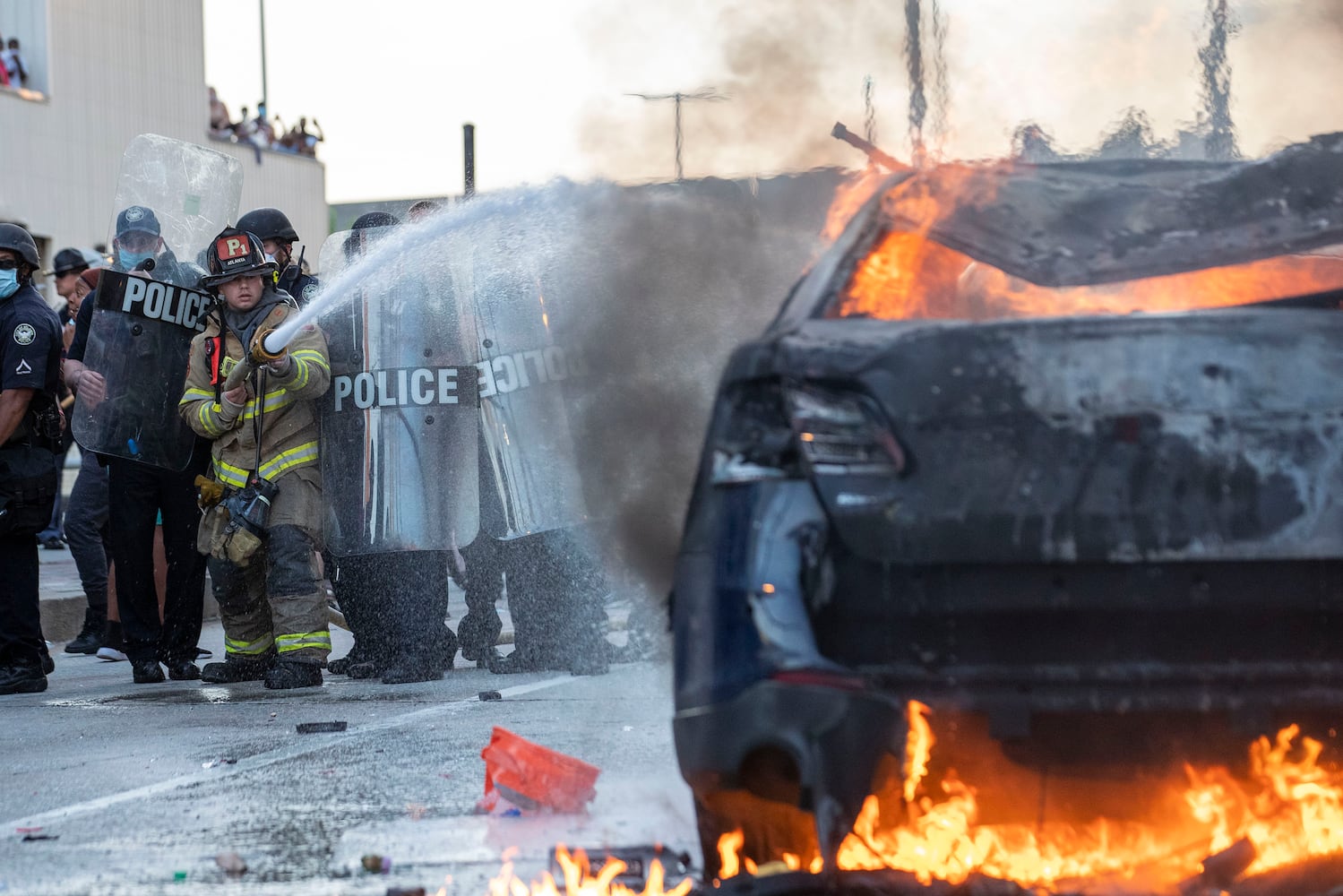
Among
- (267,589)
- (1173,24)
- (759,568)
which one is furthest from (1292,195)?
(267,589)

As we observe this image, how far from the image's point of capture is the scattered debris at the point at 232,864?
3.86 meters

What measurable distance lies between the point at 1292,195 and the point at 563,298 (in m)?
4.38

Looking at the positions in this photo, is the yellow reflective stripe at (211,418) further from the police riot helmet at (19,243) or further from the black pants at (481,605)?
the black pants at (481,605)

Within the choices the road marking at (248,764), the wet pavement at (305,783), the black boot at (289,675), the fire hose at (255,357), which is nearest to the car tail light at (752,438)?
the wet pavement at (305,783)

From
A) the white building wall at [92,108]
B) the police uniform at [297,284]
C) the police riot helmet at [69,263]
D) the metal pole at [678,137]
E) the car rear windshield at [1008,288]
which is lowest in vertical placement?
the car rear windshield at [1008,288]

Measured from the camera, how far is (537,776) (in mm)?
4387

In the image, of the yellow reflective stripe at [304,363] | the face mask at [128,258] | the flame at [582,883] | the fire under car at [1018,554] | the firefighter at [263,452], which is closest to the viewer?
the fire under car at [1018,554]

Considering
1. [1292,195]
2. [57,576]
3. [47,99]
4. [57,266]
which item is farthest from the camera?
[47,99]

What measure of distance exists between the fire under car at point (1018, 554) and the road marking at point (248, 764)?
230 centimetres

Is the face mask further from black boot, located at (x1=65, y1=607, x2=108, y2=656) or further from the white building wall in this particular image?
the white building wall

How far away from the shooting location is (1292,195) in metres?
3.56

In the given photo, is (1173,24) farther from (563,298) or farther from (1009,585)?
(1009,585)

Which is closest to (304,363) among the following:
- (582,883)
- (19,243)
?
(19,243)

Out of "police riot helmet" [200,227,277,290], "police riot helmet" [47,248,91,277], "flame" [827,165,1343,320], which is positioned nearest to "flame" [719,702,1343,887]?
"flame" [827,165,1343,320]
